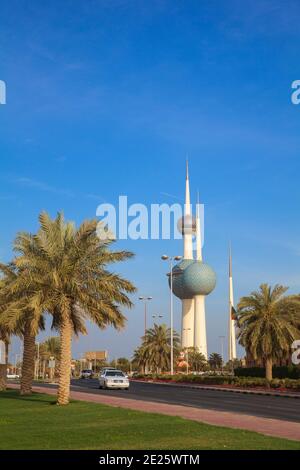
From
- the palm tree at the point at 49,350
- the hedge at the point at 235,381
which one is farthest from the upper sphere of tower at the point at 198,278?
the hedge at the point at 235,381

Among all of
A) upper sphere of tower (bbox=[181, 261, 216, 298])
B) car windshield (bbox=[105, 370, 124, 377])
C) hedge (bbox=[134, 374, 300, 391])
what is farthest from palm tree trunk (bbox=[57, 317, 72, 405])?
upper sphere of tower (bbox=[181, 261, 216, 298])

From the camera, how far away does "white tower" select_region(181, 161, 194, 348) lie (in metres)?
178

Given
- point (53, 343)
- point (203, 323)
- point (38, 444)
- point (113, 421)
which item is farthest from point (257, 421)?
point (203, 323)

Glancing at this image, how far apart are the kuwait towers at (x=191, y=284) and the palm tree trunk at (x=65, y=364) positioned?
141139mm

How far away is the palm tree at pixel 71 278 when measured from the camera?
25672 mm

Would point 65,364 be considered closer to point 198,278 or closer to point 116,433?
point 116,433

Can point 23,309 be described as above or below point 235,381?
above

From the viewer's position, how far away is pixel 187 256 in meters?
185

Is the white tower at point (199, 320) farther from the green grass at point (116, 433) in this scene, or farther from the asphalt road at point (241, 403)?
the green grass at point (116, 433)

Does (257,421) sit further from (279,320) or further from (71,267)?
(279,320)

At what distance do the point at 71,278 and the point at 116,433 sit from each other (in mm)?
11319

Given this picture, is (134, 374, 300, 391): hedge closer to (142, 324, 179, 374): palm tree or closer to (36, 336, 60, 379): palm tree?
(142, 324, 179, 374): palm tree

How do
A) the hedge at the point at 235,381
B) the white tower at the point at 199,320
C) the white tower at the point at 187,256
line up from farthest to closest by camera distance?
the white tower at the point at 199,320, the white tower at the point at 187,256, the hedge at the point at 235,381

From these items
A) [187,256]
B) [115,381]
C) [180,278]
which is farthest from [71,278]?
[187,256]
